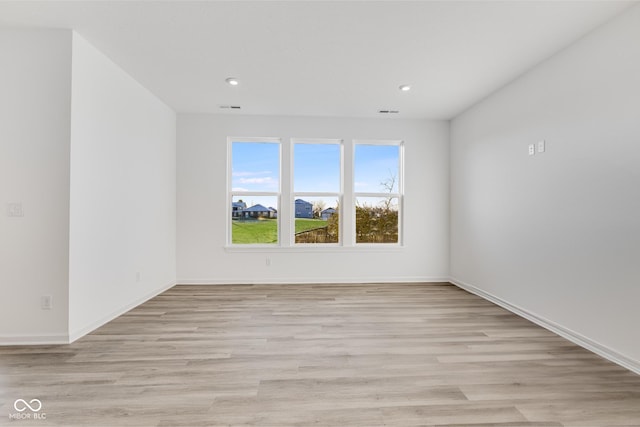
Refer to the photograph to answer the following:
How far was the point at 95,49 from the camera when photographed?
276 cm

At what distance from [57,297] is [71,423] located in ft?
4.37

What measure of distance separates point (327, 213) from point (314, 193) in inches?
15.9

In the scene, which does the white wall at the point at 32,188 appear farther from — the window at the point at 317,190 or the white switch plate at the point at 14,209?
the window at the point at 317,190

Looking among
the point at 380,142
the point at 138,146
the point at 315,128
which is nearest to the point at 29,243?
the point at 138,146

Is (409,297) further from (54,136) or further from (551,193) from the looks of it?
(54,136)

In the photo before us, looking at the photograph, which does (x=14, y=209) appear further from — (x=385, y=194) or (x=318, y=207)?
(x=385, y=194)

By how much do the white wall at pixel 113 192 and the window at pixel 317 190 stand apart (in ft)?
6.55

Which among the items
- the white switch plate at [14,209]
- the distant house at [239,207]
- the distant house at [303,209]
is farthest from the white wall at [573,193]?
the white switch plate at [14,209]

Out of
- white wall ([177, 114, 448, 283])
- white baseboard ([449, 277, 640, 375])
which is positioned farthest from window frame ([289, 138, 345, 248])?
white baseboard ([449, 277, 640, 375])

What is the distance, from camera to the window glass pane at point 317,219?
4.83m

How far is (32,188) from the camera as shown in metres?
2.44

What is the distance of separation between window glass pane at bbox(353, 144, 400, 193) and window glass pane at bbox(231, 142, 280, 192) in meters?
1.37

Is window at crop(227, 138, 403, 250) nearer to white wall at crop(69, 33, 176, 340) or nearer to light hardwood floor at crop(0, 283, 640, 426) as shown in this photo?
white wall at crop(69, 33, 176, 340)

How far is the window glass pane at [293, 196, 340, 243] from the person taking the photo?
15.9ft
